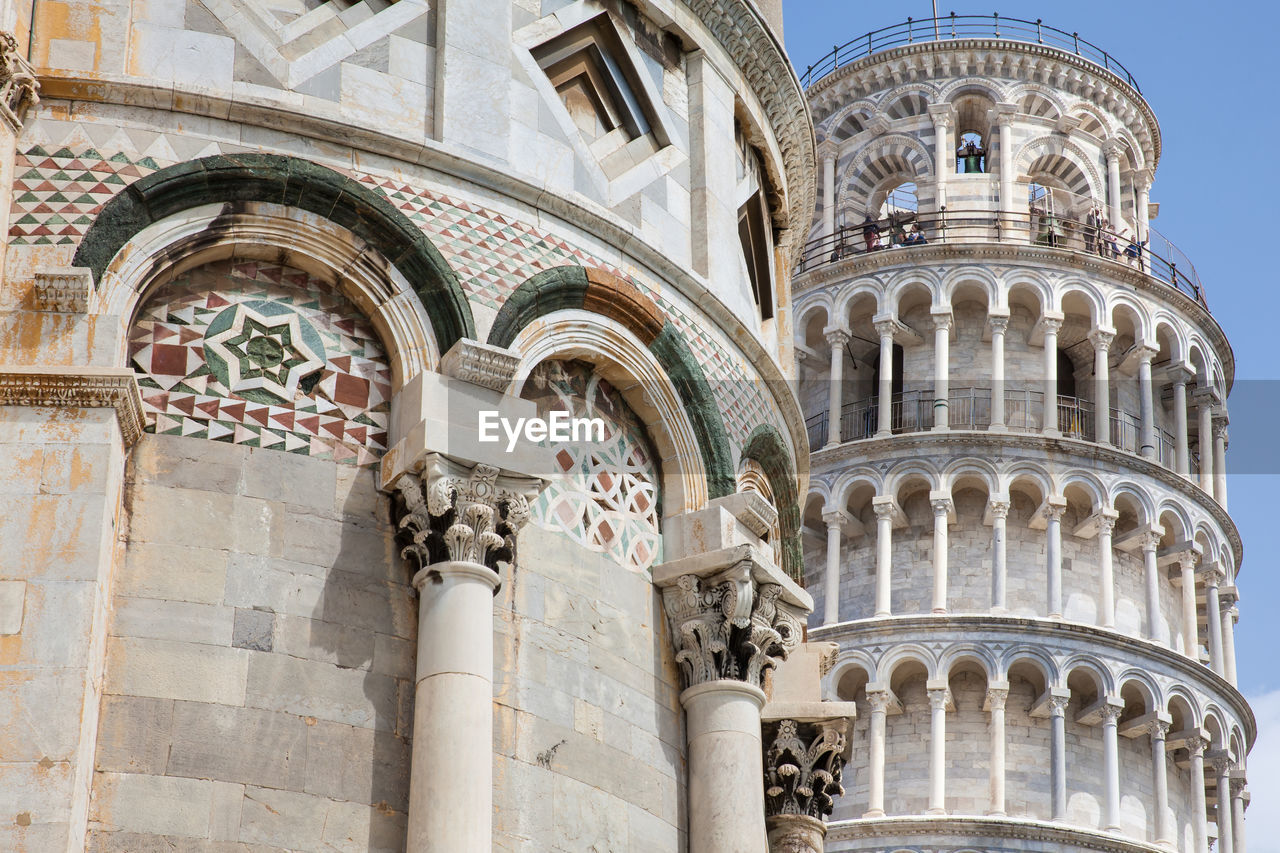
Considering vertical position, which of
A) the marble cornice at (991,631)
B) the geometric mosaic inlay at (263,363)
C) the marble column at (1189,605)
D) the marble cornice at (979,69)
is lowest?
the geometric mosaic inlay at (263,363)

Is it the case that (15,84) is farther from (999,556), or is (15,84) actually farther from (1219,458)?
(1219,458)

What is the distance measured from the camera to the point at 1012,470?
151ft

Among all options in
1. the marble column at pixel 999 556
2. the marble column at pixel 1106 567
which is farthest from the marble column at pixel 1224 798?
the marble column at pixel 999 556

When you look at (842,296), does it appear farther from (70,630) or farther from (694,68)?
(70,630)

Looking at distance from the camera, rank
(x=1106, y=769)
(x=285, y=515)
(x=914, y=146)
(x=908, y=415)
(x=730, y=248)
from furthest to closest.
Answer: (x=914, y=146), (x=908, y=415), (x=1106, y=769), (x=730, y=248), (x=285, y=515)

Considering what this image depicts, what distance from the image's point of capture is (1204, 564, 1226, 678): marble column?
47906 millimetres

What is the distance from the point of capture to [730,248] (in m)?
14.4

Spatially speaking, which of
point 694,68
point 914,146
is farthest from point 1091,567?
point 694,68

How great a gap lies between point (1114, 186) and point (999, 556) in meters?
12.1

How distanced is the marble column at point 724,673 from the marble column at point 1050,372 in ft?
113

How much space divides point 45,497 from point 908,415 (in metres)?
38.9

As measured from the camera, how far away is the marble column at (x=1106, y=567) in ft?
148

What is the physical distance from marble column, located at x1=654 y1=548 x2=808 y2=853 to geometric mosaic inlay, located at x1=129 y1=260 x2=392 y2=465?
7.72 ft

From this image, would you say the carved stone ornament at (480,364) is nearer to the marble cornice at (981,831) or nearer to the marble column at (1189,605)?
the marble cornice at (981,831)
